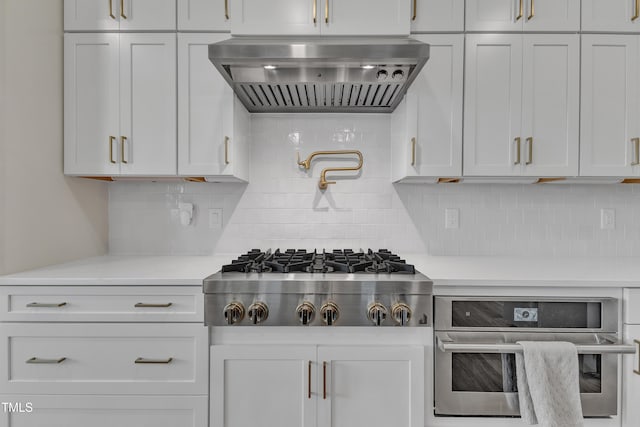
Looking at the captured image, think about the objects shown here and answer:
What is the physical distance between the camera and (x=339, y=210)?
7.51 ft

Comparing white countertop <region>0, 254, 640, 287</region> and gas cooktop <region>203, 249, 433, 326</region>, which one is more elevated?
white countertop <region>0, 254, 640, 287</region>

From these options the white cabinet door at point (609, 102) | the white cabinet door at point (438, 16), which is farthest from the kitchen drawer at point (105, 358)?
the white cabinet door at point (609, 102)

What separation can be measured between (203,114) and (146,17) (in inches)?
21.5

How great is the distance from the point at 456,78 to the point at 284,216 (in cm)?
117

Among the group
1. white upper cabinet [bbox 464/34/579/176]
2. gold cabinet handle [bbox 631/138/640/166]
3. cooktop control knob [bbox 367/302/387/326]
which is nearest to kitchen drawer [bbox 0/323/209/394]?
cooktop control knob [bbox 367/302/387/326]

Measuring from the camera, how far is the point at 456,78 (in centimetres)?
191

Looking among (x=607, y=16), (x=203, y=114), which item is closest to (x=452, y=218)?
(x=607, y=16)

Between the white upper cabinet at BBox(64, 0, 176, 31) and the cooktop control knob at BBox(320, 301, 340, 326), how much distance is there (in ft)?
4.99

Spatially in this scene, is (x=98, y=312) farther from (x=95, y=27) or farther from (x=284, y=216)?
(x=95, y=27)

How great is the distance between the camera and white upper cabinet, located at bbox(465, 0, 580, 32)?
6.22 ft

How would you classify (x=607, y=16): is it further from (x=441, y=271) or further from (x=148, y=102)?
(x=148, y=102)

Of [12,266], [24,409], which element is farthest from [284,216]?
[24,409]

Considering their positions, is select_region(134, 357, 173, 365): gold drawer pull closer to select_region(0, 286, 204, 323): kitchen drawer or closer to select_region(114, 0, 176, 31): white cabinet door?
select_region(0, 286, 204, 323): kitchen drawer

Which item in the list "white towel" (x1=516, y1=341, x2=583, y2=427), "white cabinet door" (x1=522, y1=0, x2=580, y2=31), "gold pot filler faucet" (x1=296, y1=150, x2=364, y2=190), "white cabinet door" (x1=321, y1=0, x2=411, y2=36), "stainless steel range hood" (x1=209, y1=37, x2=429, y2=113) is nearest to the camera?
"white towel" (x1=516, y1=341, x2=583, y2=427)
